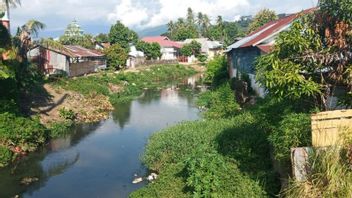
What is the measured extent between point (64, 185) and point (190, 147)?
503 cm

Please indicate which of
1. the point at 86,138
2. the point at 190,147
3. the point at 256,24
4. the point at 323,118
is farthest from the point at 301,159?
the point at 256,24

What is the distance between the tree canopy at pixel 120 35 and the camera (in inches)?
2855

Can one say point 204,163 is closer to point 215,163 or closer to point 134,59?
point 215,163

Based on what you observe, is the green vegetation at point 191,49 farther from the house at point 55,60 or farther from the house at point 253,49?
the house at point 253,49

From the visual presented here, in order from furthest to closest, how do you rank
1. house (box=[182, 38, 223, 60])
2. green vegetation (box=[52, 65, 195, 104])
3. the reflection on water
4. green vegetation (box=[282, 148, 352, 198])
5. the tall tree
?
house (box=[182, 38, 223, 60]) < the tall tree < green vegetation (box=[52, 65, 195, 104]) < the reflection on water < green vegetation (box=[282, 148, 352, 198])

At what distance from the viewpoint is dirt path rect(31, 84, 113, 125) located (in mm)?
26506

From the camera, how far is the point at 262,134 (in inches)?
539

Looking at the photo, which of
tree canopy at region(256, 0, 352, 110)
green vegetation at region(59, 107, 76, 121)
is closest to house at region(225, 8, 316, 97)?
green vegetation at region(59, 107, 76, 121)

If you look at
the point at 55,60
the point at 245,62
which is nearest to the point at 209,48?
the point at 55,60

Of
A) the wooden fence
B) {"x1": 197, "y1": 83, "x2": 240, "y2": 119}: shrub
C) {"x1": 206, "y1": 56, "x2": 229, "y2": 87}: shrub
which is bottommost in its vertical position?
{"x1": 197, "y1": 83, "x2": 240, "y2": 119}: shrub

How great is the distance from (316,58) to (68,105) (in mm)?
23383

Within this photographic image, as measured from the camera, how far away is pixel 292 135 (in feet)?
31.1

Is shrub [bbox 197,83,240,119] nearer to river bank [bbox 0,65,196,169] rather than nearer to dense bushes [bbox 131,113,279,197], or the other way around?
dense bushes [bbox 131,113,279,197]

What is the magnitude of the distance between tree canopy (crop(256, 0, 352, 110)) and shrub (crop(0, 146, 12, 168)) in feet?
42.3
